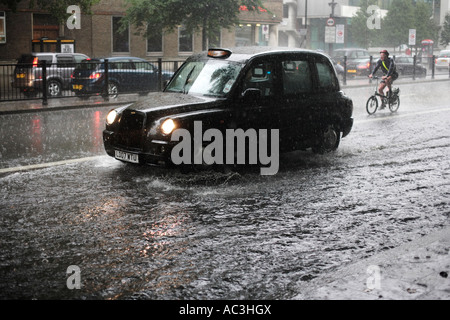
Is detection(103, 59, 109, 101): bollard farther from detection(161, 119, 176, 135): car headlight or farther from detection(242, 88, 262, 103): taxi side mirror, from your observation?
detection(161, 119, 176, 135): car headlight

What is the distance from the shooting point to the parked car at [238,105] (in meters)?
8.50

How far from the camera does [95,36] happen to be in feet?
120

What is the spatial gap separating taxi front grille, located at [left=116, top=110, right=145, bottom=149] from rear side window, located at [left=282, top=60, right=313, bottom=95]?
229 centimetres

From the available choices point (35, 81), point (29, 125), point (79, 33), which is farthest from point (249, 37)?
point (29, 125)

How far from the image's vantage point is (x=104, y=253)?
5.62 m

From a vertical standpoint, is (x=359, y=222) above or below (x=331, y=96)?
below

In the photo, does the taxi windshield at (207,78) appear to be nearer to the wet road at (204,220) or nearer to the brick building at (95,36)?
the wet road at (204,220)

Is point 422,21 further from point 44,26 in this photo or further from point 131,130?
point 131,130

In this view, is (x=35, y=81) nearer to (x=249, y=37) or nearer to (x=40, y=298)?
(x=40, y=298)

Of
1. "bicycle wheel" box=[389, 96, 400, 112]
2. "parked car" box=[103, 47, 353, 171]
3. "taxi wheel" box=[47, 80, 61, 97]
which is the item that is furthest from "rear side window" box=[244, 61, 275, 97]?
"taxi wheel" box=[47, 80, 61, 97]

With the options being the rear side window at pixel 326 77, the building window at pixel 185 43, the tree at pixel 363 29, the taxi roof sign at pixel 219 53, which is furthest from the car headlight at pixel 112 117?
the tree at pixel 363 29

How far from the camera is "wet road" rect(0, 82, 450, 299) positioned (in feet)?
16.5

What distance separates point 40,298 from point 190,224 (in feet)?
7.38
